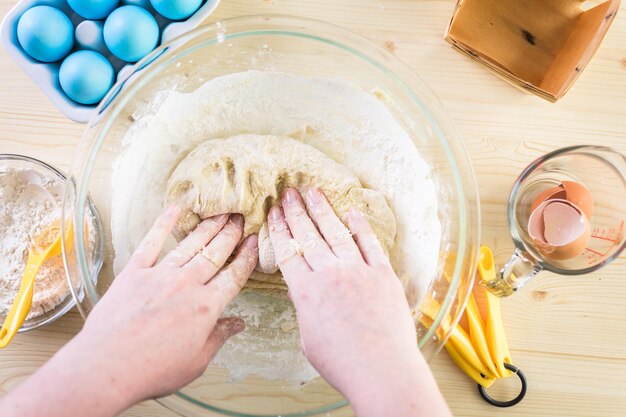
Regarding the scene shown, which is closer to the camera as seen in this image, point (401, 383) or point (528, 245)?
point (401, 383)

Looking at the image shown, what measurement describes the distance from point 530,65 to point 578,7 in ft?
0.44

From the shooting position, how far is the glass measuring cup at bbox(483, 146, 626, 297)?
3.03 ft

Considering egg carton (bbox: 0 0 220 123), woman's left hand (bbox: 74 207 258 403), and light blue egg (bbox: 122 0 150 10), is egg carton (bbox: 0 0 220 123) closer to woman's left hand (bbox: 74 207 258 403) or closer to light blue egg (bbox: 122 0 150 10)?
light blue egg (bbox: 122 0 150 10)

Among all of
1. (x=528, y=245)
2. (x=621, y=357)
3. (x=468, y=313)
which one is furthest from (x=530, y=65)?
(x=621, y=357)

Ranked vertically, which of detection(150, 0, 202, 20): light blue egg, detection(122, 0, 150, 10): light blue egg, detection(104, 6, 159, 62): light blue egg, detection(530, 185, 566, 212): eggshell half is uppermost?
detection(150, 0, 202, 20): light blue egg

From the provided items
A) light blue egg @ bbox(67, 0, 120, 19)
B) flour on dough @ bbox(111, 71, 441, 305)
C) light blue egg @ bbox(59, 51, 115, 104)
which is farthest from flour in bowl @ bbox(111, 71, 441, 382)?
light blue egg @ bbox(67, 0, 120, 19)

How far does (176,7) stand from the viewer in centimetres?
92

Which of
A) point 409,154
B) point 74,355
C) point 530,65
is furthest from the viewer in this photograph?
point 530,65

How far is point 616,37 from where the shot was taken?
3.38 ft

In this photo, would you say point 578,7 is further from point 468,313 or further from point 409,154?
point 468,313

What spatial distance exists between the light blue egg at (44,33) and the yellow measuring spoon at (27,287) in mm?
329

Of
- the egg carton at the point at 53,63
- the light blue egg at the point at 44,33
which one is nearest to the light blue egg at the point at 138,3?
the egg carton at the point at 53,63

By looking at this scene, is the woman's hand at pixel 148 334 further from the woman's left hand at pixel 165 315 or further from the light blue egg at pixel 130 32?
the light blue egg at pixel 130 32

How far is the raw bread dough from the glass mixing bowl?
12cm
